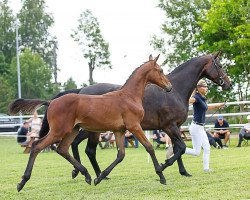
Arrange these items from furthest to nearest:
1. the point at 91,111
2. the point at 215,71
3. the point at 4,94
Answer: the point at 4,94 < the point at 215,71 < the point at 91,111

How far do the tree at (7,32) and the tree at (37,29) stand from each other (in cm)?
163

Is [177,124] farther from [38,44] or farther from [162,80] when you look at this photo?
[38,44]

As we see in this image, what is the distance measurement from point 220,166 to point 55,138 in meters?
4.83

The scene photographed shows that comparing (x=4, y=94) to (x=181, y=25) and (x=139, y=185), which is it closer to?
(x=181, y=25)

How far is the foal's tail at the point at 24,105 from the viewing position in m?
9.81

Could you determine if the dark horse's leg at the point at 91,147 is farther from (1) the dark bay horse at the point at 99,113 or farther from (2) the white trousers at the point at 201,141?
(2) the white trousers at the point at 201,141

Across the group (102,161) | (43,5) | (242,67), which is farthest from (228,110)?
(43,5)

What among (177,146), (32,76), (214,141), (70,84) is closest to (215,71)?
(177,146)

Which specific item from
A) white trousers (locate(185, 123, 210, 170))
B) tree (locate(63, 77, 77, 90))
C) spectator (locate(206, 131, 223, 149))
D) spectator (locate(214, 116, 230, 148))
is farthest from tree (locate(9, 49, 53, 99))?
white trousers (locate(185, 123, 210, 170))

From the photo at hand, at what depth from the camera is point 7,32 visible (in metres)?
Result: 69.9

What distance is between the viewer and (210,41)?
3903cm

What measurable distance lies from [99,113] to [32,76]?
53.1 m

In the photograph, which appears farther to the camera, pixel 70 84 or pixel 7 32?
pixel 7 32

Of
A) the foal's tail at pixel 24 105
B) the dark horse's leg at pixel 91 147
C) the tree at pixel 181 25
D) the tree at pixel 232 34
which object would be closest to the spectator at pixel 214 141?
the dark horse's leg at pixel 91 147
